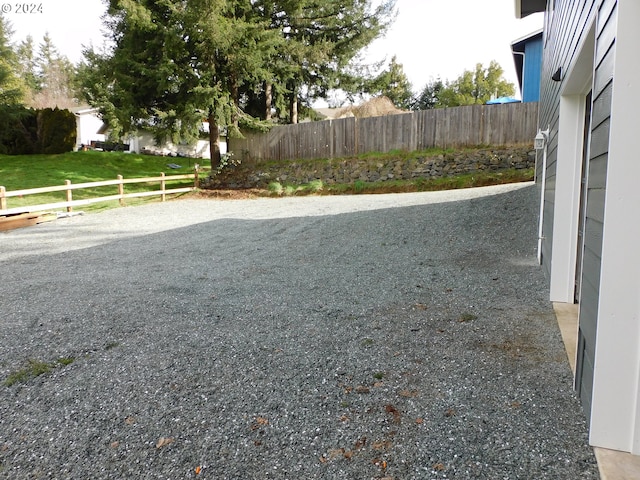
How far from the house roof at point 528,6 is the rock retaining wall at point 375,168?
3.76m

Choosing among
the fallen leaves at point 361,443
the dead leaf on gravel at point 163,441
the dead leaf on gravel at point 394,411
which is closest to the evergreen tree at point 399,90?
the dead leaf on gravel at point 394,411

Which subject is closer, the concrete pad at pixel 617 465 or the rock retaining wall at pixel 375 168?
the concrete pad at pixel 617 465

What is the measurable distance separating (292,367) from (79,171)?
1947 centimetres

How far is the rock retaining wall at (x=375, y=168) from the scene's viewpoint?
11961 millimetres

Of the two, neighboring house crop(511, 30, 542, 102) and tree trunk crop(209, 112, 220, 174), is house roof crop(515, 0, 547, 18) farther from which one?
tree trunk crop(209, 112, 220, 174)

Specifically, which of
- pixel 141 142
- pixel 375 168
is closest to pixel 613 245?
pixel 375 168

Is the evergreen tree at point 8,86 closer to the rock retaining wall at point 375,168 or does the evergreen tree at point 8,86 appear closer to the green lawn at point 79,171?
the green lawn at point 79,171

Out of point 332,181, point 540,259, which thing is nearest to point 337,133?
point 332,181

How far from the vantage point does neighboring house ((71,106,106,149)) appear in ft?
115

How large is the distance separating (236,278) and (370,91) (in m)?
14.1

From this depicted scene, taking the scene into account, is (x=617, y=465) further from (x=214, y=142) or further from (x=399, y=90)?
(x=399, y=90)

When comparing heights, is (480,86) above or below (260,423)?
above

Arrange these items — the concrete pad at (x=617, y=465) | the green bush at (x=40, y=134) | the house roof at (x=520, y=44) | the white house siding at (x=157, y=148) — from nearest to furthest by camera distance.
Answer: the concrete pad at (x=617, y=465)
the house roof at (x=520, y=44)
the green bush at (x=40, y=134)
the white house siding at (x=157, y=148)

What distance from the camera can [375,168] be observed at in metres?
13.6
